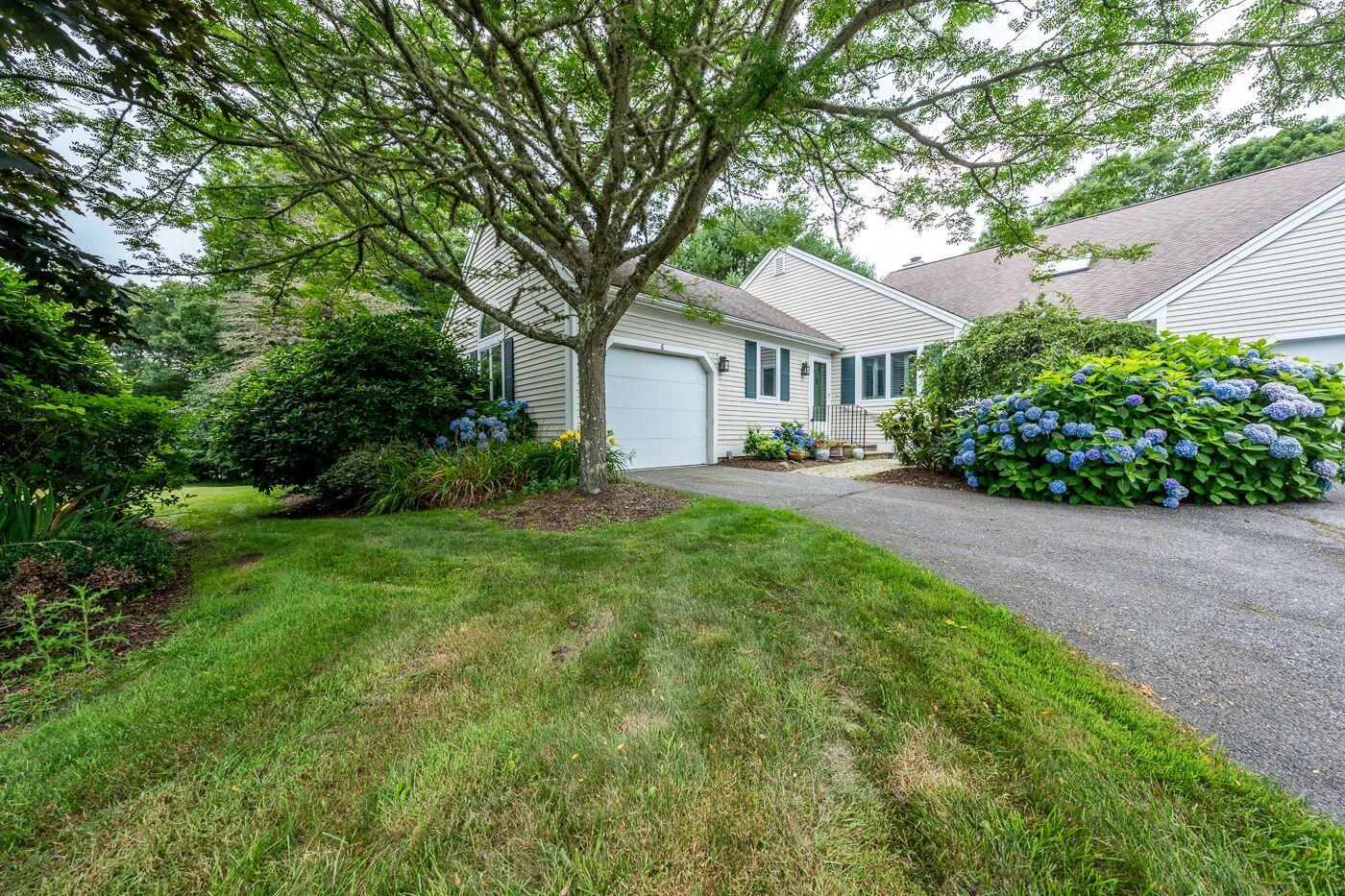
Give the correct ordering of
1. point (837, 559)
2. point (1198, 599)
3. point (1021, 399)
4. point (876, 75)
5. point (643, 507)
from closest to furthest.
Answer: point (1198, 599) → point (837, 559) → point (876, 75) → point (643, 507) → point (1021, 399)

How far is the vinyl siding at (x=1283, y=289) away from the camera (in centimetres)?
706

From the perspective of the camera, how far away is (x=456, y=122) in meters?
3.74

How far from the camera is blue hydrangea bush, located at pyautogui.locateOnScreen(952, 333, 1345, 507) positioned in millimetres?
4008

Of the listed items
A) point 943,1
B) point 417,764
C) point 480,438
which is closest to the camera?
point 417,764

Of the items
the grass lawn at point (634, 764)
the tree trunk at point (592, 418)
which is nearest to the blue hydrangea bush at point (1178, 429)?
the grass lawn at point (634, 764)

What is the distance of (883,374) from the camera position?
11258 mm

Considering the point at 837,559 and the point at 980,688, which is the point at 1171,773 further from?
the point at 837,559

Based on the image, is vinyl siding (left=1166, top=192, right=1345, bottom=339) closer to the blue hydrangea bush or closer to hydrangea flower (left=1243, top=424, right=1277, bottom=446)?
the blue hydrangea bush

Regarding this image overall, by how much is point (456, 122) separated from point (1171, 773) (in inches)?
218

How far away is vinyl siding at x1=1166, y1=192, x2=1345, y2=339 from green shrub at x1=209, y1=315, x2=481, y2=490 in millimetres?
13216

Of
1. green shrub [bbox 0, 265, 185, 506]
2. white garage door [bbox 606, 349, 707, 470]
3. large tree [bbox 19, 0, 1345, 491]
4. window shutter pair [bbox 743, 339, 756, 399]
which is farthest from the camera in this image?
window shutter pair [bbox 743, 339, 756, 399]

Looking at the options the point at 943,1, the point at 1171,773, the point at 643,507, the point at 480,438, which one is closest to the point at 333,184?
the point at 480,438

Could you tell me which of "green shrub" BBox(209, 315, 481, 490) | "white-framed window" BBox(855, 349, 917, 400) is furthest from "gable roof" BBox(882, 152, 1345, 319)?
"green shrub" BBox(209, 315, 481, 490)

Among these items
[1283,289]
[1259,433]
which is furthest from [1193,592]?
[1283,289]
